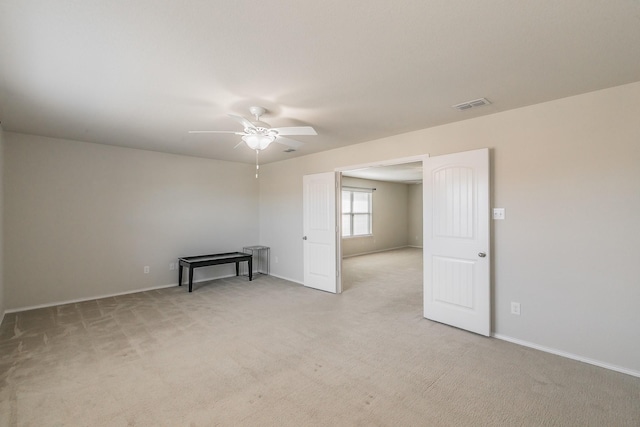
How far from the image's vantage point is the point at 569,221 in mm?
2709

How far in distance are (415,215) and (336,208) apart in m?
6.50

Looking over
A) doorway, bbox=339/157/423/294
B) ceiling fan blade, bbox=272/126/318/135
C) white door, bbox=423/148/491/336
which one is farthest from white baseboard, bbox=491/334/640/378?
doorway, bbox=339/157/423/294

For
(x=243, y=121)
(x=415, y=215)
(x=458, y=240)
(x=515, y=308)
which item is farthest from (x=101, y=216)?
(x=415, y=215)

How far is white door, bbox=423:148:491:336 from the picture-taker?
10.3ft

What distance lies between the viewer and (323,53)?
1966 millimetres

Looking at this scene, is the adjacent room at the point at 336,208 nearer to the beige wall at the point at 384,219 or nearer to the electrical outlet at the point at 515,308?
the electrical outlet at the point at 515,308

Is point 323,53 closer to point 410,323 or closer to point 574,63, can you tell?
point 574,63

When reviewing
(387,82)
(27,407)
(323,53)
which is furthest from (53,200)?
(387,82)

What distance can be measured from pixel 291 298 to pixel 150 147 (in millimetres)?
3430

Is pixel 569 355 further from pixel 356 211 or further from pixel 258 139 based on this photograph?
pixel 356 211

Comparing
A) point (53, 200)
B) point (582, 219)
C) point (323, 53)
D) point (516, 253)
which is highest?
point (323, 53)

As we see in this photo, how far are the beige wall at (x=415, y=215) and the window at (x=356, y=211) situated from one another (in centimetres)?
221

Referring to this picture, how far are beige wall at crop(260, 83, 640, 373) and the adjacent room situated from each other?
2 cm

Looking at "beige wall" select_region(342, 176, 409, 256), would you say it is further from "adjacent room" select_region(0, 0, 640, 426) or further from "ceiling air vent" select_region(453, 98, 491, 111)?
"ceiling air vent" select_region(453, 98, 491, 111)
